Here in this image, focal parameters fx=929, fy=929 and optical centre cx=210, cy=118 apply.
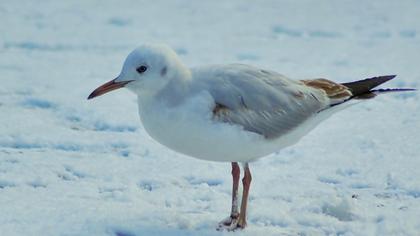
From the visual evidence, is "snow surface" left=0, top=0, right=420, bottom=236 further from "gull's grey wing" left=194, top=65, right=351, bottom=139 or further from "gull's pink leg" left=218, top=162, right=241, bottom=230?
"gull's grey wing" left=194, top=65, right=351, bottom=139

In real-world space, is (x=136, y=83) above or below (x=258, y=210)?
above

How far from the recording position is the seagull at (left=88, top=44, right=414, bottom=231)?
413 cm

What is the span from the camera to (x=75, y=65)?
25.9 feet

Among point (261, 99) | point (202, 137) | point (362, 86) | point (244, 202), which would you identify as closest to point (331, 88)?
point (362, 86)

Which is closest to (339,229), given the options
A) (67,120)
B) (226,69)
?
(226,69)

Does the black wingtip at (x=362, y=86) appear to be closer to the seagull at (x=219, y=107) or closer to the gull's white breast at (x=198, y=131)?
the seagull at (x=219, y=107)

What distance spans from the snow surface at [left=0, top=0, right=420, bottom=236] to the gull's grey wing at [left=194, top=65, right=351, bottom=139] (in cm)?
47

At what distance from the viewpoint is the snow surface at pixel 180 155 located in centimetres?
451

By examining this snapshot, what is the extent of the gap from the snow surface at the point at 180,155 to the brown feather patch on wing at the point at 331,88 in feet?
1.70

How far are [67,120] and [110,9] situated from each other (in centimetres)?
384

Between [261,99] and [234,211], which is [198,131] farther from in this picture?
[234,211]

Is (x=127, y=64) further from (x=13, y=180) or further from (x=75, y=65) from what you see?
(x=75, y=65)

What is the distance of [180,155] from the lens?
5473mm

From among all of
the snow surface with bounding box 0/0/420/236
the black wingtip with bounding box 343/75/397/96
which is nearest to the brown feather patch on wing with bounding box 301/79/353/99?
the black wingtip with bounding box 343/75/397/96
